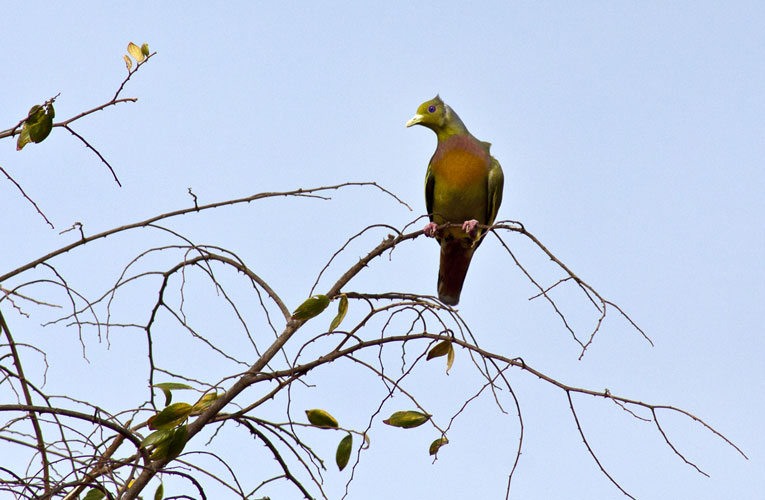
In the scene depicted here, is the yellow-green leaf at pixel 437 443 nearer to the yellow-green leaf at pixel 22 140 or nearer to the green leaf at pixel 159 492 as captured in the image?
the green leaf at pixel 159 492

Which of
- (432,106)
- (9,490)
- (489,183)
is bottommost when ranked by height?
(9,490)

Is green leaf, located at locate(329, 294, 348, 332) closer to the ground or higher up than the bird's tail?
closer to the ground

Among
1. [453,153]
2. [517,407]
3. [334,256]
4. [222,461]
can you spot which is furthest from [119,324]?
[453,153]

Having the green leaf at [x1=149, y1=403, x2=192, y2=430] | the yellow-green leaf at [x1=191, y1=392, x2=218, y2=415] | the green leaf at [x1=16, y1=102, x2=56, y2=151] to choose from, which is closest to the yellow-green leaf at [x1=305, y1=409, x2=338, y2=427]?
the yellow-green leaf at [x1=191, y1=392, x2=218, y2=415]

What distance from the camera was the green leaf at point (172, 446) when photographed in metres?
2.20

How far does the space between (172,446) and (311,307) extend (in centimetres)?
53

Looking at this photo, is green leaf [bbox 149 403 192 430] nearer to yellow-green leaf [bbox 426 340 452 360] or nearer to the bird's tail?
yellow-green leaf [bbox 426 340 452 360]

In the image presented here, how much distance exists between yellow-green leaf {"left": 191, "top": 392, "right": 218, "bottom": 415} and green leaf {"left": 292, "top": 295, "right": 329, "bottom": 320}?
33 centimetres

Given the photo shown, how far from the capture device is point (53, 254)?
7.85ft

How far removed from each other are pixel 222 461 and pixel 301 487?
0.85 feet

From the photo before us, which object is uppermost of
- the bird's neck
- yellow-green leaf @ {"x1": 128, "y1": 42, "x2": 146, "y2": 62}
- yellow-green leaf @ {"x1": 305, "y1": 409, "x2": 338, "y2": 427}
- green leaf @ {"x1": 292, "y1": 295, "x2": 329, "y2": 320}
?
the bird's neck

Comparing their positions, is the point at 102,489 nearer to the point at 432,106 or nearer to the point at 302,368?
the point at 302,368

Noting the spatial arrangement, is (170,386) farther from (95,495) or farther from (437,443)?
(437,443)

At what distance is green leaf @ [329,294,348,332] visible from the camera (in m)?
2.42
